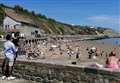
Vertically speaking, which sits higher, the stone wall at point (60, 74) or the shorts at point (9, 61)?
the shorts at point (9, 61)

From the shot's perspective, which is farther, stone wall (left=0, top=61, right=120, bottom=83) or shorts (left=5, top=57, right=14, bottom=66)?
shorts (left=5, top=57, right=14, bottom=66)

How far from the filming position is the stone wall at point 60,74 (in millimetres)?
7862

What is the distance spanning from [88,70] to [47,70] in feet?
4.64

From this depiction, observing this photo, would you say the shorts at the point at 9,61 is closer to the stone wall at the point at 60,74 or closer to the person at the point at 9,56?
the person at the point at 9,56

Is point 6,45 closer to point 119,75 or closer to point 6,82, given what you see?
point 6,82

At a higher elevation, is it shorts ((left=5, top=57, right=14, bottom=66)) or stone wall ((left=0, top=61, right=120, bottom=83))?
shorts ((left=5, top=57, right=14, bottom=66))

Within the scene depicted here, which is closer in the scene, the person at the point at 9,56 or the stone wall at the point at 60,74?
the stone wall at the point at 60,74

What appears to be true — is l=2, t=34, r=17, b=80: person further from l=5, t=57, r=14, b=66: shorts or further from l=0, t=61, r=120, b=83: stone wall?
l=0, t=61, r=120, b=83: stone wall

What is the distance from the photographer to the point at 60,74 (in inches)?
353

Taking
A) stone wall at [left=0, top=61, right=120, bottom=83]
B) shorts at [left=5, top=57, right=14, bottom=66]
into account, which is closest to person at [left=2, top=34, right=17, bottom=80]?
shorts at [left=5, top=57, right=14, bottom=66]

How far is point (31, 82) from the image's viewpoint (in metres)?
9.63

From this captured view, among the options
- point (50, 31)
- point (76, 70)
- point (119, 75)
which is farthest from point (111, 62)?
point (50, 31)

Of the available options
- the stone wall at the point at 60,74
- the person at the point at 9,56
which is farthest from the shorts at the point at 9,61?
the stone wall at the point at 60,74

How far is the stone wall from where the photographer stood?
25.8ft
